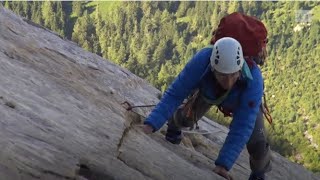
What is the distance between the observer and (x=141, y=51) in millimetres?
166125

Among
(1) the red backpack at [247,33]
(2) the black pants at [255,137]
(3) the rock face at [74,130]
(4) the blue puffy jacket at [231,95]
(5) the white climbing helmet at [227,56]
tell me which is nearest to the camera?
(3) the rock face at [74,130]

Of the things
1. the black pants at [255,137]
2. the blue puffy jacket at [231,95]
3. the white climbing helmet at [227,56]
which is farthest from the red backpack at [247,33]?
the black pants at [255,137]

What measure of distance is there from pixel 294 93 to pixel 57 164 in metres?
182

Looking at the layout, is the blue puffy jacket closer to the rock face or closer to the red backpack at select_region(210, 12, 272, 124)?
the red backpack at select_region(210, 12, 272, 124)

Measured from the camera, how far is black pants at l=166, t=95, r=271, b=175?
888 cm

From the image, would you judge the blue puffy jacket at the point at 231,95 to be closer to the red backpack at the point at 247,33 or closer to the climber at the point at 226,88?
the climber at the point at 226,88

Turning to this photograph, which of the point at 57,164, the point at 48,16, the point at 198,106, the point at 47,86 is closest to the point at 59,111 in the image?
the point at 47,86

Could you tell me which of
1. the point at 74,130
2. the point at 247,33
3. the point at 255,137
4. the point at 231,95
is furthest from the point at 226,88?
the point at 74,130

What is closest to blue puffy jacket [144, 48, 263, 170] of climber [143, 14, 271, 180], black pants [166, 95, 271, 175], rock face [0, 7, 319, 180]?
climber [143, 14, 271, 180]

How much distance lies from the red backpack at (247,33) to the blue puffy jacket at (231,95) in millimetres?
260

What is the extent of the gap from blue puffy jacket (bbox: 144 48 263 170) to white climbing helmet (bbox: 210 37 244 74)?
29cm

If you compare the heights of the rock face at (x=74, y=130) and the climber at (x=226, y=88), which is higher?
the climber at (x=226, y=88)

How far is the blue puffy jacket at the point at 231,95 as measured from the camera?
25.0ft

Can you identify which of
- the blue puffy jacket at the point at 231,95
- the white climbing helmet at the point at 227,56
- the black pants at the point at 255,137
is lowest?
the black pants at the point at 255,137
